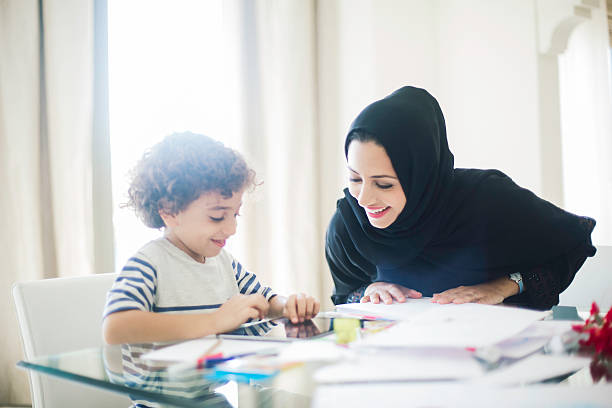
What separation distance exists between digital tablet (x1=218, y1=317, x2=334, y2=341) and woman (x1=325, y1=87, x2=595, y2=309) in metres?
0.33

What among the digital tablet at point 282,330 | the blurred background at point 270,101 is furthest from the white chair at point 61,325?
the blurred background at point 270,101

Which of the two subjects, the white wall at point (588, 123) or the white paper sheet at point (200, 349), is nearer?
the white paper sheet at point (200, 349)

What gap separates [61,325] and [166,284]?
463 mm

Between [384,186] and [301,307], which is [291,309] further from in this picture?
[384,186]

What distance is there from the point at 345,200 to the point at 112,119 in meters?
1.41

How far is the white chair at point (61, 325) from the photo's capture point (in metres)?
1.26

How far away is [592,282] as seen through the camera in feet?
5.79

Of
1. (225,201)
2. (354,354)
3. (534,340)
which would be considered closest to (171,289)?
(225,201)

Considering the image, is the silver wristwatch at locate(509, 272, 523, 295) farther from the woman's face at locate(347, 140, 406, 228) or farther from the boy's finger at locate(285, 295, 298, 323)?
the boy's finger at locate(285, 295, 298, 323)

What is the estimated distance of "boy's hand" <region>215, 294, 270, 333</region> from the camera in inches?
36.4

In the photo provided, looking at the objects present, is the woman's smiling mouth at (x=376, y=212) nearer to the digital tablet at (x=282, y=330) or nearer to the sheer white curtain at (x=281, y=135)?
the digital tablet at (x=282, y=330)

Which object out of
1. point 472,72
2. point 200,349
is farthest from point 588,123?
point 200,349

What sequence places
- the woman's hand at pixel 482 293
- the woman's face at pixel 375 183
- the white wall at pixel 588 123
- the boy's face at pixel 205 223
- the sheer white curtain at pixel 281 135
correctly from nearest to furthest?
the boy's face at pixel 205 223 → the woman's hand at pixel 482 293 → the woman's face at pixel 375 183 → the white wall at pixel 588 123 → the sheer white curtain at pixel 281 135

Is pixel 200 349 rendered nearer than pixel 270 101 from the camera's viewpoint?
Yes
